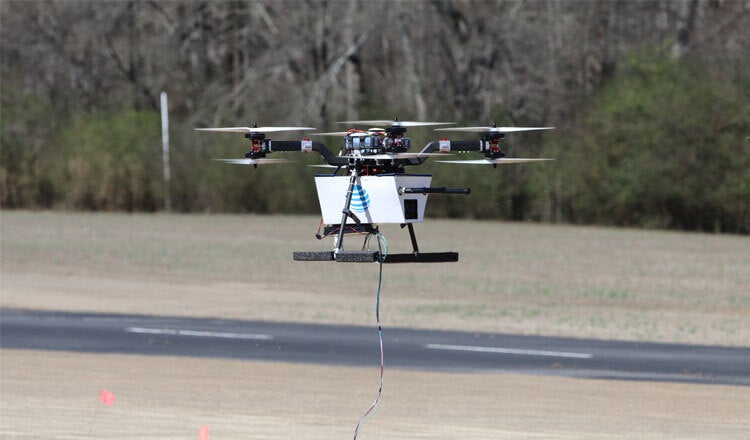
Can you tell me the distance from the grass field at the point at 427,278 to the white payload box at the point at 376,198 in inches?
678

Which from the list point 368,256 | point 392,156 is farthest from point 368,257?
point 392,156

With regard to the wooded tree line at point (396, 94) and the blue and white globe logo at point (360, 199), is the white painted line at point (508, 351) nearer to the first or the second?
the blue and white globe logo at point (360, 199)

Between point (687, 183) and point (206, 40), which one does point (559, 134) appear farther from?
point (206, 40)

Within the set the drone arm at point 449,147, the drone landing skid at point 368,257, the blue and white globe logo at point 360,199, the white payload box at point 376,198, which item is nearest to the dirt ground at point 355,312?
the drone landing skid at point 368,257

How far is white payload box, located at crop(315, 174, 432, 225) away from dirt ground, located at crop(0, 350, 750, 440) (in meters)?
→ 7.45

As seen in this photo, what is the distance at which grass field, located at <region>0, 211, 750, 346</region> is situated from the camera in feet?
91.8

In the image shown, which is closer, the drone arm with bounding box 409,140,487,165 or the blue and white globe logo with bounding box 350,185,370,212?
the drone arm with bounding box 409,140,487,165

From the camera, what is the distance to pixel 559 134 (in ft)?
164

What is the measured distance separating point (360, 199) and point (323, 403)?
10270mm

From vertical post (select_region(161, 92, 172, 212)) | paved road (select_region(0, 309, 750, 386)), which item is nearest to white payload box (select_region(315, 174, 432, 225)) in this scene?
paved road (select_region(0, 309, 750, 386))

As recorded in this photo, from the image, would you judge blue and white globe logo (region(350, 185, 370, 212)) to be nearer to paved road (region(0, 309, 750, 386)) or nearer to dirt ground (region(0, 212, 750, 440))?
dirt ground (region(0, 212, 750, 440))

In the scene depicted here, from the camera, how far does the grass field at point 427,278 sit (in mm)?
27984

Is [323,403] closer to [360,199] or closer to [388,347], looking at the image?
[388,347]

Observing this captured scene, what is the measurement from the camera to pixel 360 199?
7.99m
